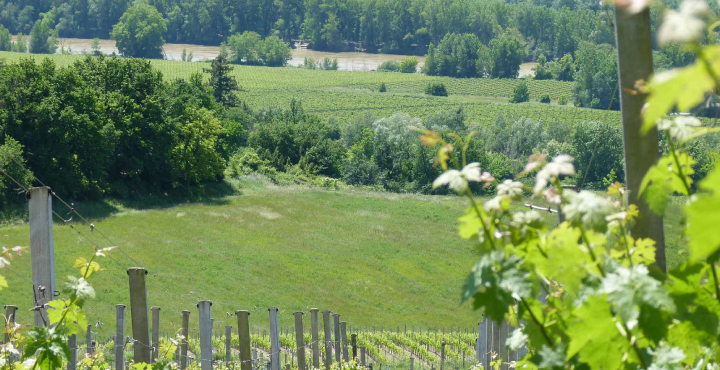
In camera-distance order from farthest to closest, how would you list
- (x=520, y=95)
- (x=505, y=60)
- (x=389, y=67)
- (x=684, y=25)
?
1. (x=389, y=67)
2. (x=505, y=60)
3. (x=520, y=95)
4. (x=684, y=25)

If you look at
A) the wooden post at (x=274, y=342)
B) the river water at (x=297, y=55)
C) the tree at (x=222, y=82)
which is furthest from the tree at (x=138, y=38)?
the wooden post at (x=274, y=342)

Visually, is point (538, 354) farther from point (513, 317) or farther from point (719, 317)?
point (513, 317)

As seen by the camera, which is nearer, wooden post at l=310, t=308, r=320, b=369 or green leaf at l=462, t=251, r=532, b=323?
green leaf at l=462, t=251, r=532, b=323

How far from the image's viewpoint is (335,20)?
158 metres

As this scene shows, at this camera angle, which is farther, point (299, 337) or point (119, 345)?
point (299, 337)

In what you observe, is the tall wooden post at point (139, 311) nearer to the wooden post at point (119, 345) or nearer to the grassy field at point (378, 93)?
the wooden post at point (119, 345)

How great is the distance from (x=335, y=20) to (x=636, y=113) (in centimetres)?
15966

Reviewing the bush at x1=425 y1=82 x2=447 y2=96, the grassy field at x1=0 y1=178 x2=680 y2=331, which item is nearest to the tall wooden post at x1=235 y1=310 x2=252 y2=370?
the grassy field at x1=0 y1=178 x2=680 y2=331

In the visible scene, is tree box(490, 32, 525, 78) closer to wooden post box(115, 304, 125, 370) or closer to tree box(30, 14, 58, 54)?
tree box(30, 14, 58, 54)

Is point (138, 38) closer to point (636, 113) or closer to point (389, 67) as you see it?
point (389, 67)

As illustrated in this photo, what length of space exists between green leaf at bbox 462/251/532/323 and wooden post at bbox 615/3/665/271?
64 centimetres

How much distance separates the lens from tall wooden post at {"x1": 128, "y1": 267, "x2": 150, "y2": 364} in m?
4.61

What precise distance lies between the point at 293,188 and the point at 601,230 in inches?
1928

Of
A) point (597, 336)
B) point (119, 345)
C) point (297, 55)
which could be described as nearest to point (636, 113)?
point (597, 336)
